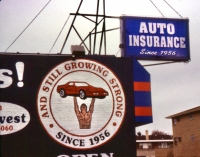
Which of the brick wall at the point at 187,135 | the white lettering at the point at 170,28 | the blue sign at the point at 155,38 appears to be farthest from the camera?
the brick wall at the point at 187,135

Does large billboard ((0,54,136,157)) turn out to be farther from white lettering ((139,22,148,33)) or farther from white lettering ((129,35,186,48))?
white lettering ((139,22,148,33))

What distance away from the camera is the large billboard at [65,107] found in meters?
14.3

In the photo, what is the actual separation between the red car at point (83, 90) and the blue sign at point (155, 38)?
2.72 m

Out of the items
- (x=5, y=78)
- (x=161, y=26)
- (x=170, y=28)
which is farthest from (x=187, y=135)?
(x=5, y=78)

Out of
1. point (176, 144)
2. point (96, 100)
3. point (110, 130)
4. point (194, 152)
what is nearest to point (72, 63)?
point (96, 100)

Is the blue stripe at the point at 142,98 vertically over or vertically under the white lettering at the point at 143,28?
under

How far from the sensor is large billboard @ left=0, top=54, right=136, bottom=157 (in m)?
14.3

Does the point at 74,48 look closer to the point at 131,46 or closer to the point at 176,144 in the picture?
the point at 131,46

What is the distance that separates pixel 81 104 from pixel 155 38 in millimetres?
4900

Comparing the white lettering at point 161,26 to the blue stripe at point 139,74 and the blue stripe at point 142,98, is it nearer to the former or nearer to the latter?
the blue stripe at point 139,74

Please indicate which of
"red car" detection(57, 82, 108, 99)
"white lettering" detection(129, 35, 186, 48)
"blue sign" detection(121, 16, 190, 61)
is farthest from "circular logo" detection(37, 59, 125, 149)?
"white lettering" detection(129, 35, 186, 48)

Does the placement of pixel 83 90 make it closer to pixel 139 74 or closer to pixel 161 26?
pixel 139 74

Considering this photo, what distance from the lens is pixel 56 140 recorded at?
47.2 ft

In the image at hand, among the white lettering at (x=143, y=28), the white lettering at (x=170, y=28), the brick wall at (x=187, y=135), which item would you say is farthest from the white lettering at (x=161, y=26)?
the brick wall at (x=187, y=135)
